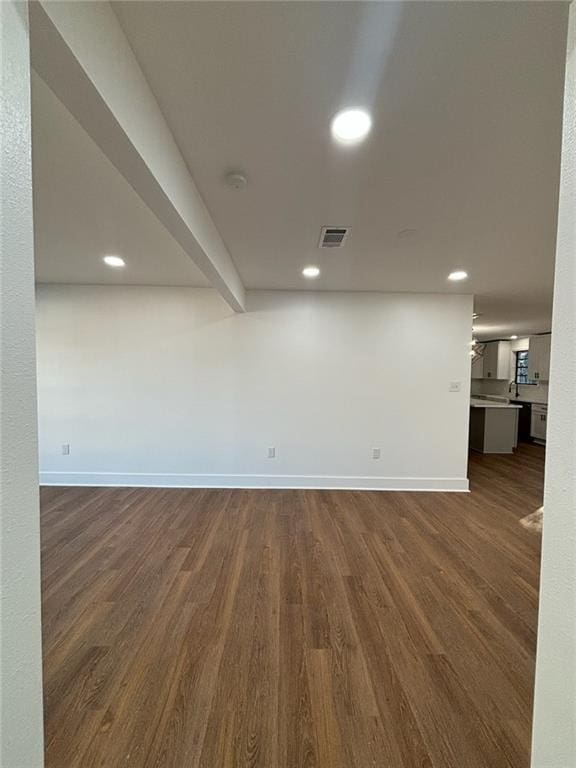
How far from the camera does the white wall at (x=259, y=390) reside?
3785 mm

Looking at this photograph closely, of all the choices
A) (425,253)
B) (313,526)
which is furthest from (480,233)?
(313,526)

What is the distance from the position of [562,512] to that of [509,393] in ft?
27.9

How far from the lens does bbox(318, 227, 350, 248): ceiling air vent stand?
2107mm

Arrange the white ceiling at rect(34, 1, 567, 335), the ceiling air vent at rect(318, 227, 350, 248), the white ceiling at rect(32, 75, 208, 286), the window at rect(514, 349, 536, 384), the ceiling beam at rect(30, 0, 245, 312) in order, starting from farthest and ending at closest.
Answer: the window at rect(514, 349, 536, 384), the ceiling air vent at rect(318, 227, 350, 248), the white ceiling at rect(32, 75, 208, 286), the white ceiling at rect(34, 1, 567, 335), the ceiling beam at rect(30, 0, 245, 312)

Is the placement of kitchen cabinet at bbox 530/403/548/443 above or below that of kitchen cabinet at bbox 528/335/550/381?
below

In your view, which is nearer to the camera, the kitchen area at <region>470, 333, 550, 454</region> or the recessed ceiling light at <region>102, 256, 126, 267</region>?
the recessed ceiling light at <region>102, 256, 126, 267</region>

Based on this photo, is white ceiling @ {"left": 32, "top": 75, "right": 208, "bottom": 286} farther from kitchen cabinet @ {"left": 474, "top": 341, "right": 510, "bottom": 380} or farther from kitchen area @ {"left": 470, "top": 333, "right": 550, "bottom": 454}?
kitchen cabinet @ {"left": 474, "top": 341, "right": 510, "bottom": 380}

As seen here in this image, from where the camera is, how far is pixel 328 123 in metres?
1.22

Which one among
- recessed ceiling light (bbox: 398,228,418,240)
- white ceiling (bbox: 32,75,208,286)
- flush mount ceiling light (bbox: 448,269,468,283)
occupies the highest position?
A: white ceiling (bbox: 32,75,208,286)

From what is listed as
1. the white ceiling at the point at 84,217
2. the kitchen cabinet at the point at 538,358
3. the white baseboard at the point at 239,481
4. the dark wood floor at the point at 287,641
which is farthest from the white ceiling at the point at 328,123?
the kitchen cabinet at the point at 538,358

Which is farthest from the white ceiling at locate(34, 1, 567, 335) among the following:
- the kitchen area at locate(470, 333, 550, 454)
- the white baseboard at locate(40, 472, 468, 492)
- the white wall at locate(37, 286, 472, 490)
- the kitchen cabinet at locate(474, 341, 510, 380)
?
the kitchen cabinet at locate(474, 341, 510, 380)

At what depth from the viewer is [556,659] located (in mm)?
642

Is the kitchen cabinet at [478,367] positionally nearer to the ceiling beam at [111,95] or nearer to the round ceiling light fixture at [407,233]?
the round ceiling light fixture at [407,233]

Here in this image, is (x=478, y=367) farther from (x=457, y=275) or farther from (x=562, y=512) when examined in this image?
(x=562, y=512)
